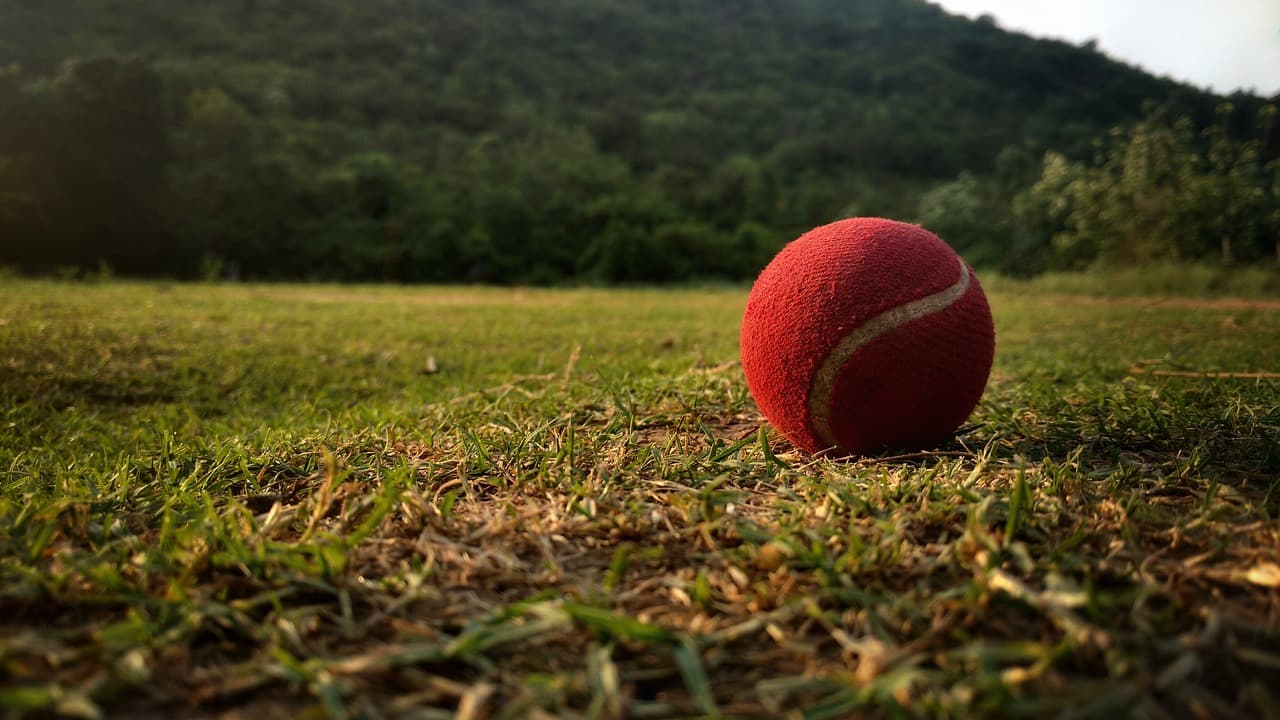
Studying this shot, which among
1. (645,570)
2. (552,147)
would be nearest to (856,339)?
(645,570)

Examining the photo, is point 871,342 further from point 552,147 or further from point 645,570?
point 552,147

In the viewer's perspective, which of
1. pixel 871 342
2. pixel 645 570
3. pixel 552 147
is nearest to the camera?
pixel 645 570

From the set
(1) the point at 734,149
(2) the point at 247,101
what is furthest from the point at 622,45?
(2) the point at 247,101

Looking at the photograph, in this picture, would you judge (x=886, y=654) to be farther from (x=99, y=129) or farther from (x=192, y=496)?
(x=99, y=129)

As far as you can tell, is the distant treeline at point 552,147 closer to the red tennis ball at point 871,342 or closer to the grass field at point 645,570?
the red tennis ball at point 871,342

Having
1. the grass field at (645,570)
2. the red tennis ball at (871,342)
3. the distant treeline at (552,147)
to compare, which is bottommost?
the grass field at (645,570)

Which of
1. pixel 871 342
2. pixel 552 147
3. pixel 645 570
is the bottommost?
pixel 645 570

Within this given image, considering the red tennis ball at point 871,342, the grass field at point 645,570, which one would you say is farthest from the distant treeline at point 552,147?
the grass field at point 645,570

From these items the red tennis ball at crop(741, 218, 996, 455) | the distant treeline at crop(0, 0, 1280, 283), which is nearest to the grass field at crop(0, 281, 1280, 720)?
the red tennis ball at crop(741, 218, 996, 455)
